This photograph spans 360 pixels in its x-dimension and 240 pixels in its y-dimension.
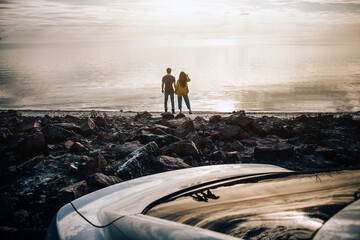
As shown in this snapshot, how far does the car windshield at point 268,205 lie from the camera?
1334 mm

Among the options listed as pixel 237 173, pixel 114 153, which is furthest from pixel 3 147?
pixel 237 173

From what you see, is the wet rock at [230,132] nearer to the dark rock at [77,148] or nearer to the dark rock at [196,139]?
the dark rock at [196,139]

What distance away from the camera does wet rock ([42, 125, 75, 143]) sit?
6.12 metres

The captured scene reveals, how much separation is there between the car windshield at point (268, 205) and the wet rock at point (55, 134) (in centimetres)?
521

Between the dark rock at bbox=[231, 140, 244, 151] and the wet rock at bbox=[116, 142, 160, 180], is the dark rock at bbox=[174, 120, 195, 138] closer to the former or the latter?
the dark rock at bbox=[231, 140, 244, 151]

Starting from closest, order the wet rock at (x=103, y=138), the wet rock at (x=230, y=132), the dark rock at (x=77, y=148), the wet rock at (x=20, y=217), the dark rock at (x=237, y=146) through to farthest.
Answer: the wet rock at (x=20, y=217)
the dark rock at (x=77, y=148)
the dark rock at (x=237, y=146)
the wet rock at (x=103, y=138)
the wet rock at (x=230, y=132)

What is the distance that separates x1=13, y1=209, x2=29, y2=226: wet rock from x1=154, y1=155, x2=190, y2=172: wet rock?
2.08 meters

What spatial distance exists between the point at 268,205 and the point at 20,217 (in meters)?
3.36

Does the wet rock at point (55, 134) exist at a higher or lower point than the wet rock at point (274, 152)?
higher

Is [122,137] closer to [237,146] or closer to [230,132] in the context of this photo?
[230,132]

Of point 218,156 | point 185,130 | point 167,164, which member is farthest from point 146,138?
point 218,156

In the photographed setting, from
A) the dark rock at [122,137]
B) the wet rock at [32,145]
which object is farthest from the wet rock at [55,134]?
the dark rock at [122,137]

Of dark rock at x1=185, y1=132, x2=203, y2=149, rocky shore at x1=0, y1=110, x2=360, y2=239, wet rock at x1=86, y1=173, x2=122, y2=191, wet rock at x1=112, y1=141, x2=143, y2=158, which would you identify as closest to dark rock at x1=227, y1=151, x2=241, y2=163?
rocky shore at x1=0, y1=110, x2=360, y2=239

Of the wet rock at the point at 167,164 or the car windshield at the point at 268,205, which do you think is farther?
the wet rock at the point at 167,164
